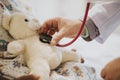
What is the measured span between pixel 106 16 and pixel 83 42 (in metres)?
0.39

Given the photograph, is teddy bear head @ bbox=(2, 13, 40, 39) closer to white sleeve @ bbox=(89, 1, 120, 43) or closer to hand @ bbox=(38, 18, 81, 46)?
hand @ bbox=(38, 18, 81, 46)

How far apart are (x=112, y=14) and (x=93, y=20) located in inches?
3.1

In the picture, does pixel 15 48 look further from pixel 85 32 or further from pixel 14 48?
pixel 85 32

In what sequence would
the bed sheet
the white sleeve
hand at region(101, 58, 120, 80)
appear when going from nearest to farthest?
hand at region(101, 58, 120, 80), the white sleeve, the bed sheet

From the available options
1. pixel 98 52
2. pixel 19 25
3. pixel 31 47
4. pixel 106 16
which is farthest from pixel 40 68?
pixel 98 52

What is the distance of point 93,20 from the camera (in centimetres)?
92

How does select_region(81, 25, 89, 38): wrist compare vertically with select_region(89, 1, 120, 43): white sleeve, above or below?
below

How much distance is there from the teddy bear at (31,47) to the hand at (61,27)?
0.16 feet

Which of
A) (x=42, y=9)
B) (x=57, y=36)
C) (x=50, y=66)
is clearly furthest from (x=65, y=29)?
(x=42, y=9)

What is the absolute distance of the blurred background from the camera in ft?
3.58

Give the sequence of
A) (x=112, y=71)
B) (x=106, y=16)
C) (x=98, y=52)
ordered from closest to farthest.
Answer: (x=112, y=71) < (x=106, y=16) < (x=98, y=52)

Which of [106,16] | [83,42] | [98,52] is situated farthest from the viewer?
[83,42]

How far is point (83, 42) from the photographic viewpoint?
50.1 inches

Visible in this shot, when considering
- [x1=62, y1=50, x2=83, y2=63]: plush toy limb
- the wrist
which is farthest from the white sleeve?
[x1=62, y1=50, x2=83, y2=63]: plush toy limb
